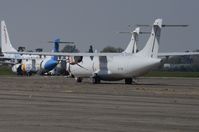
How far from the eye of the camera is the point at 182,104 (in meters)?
30.1

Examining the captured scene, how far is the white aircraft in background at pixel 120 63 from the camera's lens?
187ft

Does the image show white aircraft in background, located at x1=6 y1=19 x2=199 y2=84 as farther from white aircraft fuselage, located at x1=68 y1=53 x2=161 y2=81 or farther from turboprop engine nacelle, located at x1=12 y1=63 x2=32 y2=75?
turboprop engine nacelle, located at x1=12 y1=63 x2=32 y2=75

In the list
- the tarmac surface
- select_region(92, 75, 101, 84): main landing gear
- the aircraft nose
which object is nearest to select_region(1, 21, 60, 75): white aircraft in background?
the aircraft nose

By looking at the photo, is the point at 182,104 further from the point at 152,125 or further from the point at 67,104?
the point at 152,125

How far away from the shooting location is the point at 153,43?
57.6 metres

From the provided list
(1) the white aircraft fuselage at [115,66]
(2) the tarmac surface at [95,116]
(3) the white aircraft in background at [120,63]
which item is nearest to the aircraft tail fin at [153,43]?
(3) the white aircraft in background at [120,63]

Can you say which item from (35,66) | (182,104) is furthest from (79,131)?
(35,66)

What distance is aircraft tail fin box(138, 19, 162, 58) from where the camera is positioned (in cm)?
5722

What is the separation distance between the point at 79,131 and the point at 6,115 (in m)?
5.58

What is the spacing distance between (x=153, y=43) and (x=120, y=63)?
12.3ft

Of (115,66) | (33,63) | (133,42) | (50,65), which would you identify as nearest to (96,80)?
(115,66)

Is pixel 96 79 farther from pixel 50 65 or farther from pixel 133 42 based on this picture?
pixel 50 65

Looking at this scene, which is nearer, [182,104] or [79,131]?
[79,131]

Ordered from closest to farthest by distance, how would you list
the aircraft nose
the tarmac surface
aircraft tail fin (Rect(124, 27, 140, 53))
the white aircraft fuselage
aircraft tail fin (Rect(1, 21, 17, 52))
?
the tarmac surface, the white aircraft fuselage, aircraft tail fin (Rect(124, 27, 140, 53)), the aircraft nose, aircraft tail fin (Rect(1, 21, 17, 52))
